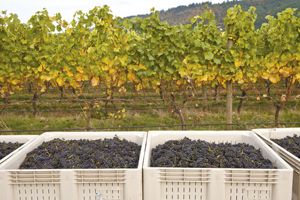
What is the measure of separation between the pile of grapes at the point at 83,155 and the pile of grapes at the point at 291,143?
1182mm

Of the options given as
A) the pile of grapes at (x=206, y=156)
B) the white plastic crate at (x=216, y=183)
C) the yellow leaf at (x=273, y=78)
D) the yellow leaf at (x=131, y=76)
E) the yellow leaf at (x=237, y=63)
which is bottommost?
the white plastic crate at (x=216, y=183)

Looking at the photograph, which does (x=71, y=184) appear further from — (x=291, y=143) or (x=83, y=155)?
Answer: (x=291, y=143)

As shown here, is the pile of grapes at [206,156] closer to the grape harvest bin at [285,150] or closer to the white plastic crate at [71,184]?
the grape harvest bin at [285,150]

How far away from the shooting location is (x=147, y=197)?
214 centimetres

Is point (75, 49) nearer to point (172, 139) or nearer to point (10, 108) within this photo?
point (172, 139)

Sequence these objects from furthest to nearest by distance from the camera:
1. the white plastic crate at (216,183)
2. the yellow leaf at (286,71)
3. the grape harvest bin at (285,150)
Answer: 1. the yellow leaf at (286,71)
2. the grape harvest bin at (285,150)
3. the white plastic crate at (216,183)

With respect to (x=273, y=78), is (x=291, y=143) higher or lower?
lower

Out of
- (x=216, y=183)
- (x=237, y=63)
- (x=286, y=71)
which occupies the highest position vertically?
(x=237, y=63)

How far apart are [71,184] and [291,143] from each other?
177 cm

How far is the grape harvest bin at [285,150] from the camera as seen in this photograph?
2305 mm

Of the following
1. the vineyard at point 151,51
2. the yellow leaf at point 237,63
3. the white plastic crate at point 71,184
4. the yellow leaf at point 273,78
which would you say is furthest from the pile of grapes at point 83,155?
the yellow leaf at point 273,78

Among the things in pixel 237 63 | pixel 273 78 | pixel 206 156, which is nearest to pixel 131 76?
pixel 237 63

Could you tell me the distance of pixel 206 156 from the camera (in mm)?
2457

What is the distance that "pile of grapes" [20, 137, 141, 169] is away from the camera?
2.34 metres
